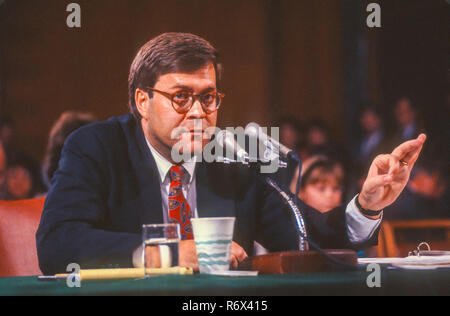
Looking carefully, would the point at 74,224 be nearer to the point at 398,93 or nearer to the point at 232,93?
the point at 232,93

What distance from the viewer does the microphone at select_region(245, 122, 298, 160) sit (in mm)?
1391

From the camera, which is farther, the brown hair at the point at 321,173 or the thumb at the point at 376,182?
the brown hair at the point at 321,173

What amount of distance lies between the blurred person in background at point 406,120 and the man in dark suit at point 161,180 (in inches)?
135

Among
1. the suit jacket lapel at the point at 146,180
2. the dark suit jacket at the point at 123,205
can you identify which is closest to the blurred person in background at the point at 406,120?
the dark suit jacket at the point at 123,205

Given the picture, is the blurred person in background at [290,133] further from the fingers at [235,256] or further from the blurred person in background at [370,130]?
the fingers at [235,256]

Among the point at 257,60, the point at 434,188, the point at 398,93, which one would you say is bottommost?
the point at 434,188

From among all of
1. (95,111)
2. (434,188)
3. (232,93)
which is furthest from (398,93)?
(95,111)

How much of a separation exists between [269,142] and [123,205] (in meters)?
0.72

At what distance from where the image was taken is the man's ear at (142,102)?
2.17 m

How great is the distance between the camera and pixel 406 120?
5297 millimetres

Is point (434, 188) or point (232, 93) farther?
point (232, 93)

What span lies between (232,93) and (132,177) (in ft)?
15.2

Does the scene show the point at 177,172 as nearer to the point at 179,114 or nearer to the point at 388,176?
the point at 179,114
